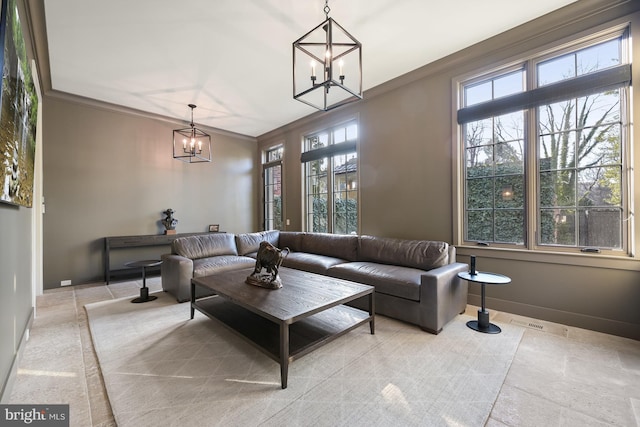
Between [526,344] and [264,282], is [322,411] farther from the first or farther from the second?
[526,344]

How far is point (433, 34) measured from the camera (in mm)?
2877

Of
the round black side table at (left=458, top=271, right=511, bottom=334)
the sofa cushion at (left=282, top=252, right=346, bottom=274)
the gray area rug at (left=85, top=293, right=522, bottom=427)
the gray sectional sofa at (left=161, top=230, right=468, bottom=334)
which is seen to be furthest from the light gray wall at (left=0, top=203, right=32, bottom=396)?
the round black side table at (left=458, top=271, right=511, bottom=334)

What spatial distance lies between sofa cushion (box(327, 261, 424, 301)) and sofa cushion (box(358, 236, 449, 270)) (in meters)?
0.12

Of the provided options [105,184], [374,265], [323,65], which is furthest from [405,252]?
[105,184]

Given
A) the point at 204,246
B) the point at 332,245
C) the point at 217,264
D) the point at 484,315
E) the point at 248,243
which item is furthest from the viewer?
the point at 248,243

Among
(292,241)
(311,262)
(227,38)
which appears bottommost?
(311,262)

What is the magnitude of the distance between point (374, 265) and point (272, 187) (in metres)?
3.89

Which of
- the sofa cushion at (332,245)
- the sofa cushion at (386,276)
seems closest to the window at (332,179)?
the sofa cushion at (332,245)

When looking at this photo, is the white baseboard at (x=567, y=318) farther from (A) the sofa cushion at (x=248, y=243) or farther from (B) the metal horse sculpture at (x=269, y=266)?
(A) the sofa cushion at (x=248, y=243)

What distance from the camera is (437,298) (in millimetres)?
2449

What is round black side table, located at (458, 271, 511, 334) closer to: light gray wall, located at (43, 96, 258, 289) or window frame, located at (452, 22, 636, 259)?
window frame, located at (452, 22, 636, 259)

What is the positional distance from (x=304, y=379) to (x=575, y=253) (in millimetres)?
2863

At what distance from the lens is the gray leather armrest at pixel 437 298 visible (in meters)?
2.46

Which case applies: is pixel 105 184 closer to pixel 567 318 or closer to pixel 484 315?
pixel 484 315
